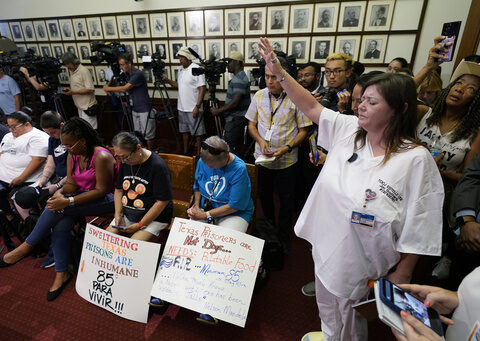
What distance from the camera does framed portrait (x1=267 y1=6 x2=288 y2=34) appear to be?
351 cm

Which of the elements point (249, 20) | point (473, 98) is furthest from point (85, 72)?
point (473, 98)

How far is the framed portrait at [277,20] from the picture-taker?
11.5 ft

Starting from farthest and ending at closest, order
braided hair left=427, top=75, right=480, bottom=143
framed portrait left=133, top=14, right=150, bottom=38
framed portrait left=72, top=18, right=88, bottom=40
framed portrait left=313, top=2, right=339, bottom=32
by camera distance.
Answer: framed portrait left=72, top=18, right=88, bottom=40
framed portrait left=133, top=14, right=150, bottom=38
framed portrait left=313, top=2, right=339, bottom=32
braided hair left=427, top=75, right=480, bottom=143

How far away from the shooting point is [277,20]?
3564 millimetres

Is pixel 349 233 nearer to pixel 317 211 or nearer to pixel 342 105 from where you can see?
pixel 317 211

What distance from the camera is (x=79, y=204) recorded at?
207 cm

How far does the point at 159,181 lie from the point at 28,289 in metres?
1.36

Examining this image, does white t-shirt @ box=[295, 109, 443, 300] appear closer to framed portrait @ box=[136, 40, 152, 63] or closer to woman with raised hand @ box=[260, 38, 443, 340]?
woman with raised hand @ box=[260, 38, 443, 340]

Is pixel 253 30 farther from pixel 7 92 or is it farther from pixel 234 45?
pixel 7 92

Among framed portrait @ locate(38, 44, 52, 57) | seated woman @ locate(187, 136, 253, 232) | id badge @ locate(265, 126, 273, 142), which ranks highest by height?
framed portrait @ locate(38, 44, 52, 57)

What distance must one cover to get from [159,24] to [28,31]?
9.71 ft

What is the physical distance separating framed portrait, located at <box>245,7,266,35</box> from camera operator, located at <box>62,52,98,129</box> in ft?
8.74

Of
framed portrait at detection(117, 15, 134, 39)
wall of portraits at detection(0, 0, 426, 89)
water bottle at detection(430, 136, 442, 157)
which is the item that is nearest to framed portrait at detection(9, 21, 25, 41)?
wall of portraits at detection(0, 0, 426, 89)

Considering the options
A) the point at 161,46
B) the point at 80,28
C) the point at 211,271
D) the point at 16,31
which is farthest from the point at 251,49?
the point at 16,31
